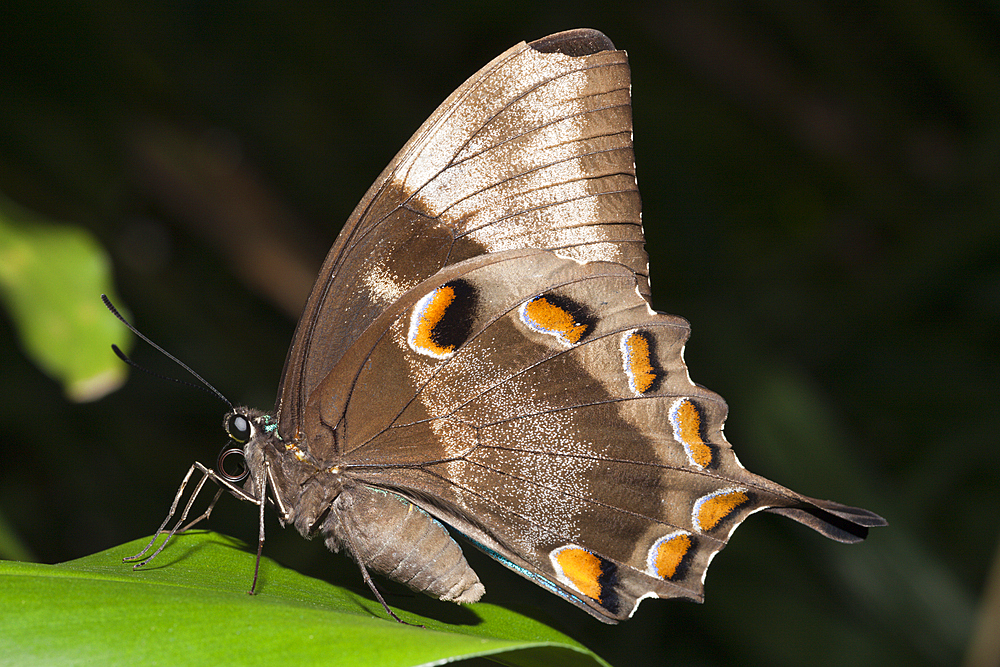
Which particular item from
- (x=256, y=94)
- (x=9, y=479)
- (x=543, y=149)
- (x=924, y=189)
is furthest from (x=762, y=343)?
(x=9, y=479)

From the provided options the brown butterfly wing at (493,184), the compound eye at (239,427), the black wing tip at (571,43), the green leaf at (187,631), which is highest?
the black wing tip at (571,43)

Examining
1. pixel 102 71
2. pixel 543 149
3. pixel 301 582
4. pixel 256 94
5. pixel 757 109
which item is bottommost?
pixel 301 582

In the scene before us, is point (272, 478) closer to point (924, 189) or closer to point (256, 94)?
point (256, 94)

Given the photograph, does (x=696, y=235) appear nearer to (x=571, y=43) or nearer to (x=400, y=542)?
(x=571, y=43)

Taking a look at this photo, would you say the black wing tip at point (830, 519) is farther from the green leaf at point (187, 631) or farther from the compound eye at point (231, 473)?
the compound eye at point (231, 473)

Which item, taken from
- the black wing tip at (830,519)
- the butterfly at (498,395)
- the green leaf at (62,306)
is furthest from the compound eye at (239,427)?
the black wing tip at (830,519)

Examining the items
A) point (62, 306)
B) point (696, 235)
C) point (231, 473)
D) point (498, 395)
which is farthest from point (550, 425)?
point (696, 235)
